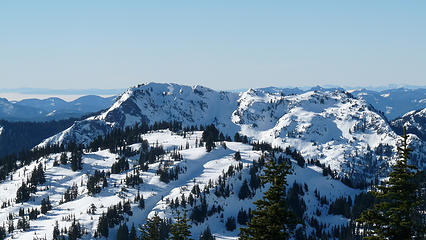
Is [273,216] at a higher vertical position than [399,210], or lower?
lower

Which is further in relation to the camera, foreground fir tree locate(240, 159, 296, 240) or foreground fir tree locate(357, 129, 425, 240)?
foreground fir tree locate(240, 159, 296, 240)

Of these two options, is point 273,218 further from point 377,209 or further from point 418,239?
point 418,239

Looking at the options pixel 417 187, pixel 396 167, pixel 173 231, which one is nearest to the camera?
pixel 417 187

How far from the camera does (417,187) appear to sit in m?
32.9

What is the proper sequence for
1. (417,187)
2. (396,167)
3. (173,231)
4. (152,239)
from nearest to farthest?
1. (417,187)
2. (396,167)
3. (173,231)
4. (152,239)

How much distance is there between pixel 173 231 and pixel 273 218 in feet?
54.7

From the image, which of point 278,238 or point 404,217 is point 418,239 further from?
point 278,238

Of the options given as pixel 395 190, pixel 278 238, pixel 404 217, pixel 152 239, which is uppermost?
pixel 395 190

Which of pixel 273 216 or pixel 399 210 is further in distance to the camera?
pixel 273 216

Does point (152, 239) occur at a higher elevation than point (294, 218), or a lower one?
lower

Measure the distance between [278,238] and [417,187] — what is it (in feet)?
39.5

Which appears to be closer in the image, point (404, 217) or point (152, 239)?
point (404, 217)

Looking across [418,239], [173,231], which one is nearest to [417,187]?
[418,239]

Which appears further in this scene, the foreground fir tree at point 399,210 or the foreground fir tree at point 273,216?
the foreground fir tree at point 273,216
